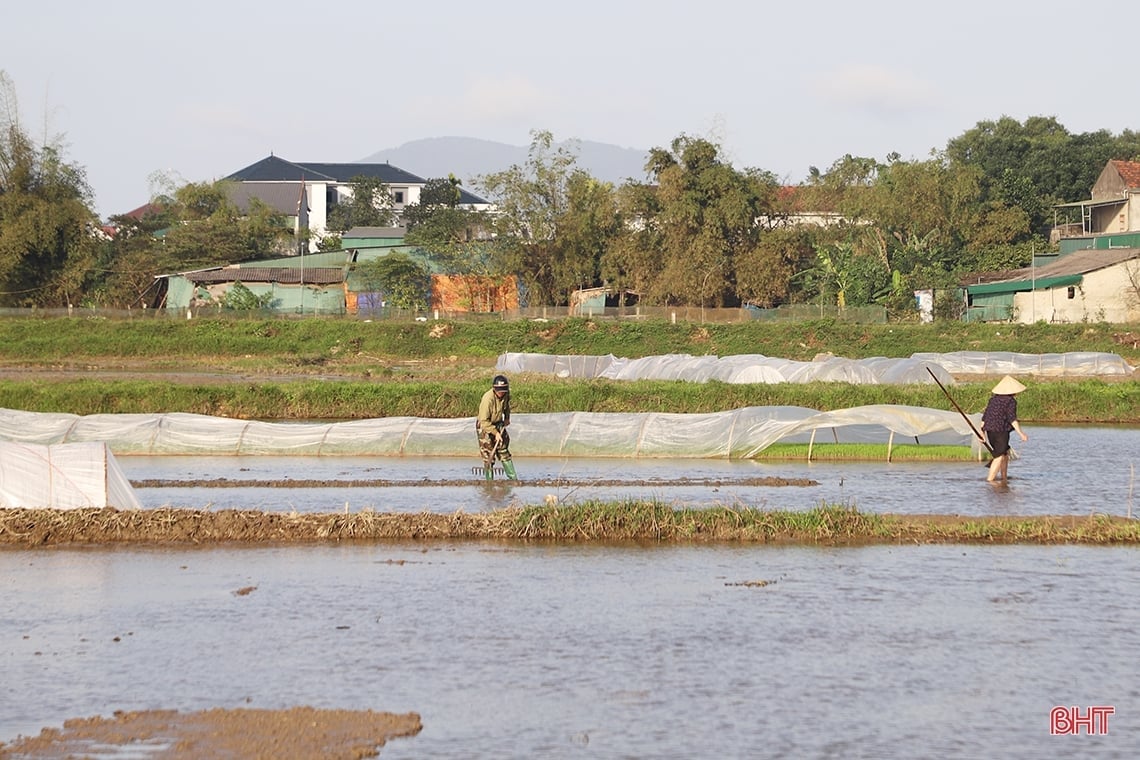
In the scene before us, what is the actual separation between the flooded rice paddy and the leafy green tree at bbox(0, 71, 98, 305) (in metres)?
42.2

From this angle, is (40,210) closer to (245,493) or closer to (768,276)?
(768,276)

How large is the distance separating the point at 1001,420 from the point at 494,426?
6492 millimetres

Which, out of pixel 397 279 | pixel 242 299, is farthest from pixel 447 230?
pixel 242 299

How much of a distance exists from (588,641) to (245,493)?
8.04 m

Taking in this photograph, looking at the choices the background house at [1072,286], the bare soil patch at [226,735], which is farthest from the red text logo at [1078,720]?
the background house at [1072,286]

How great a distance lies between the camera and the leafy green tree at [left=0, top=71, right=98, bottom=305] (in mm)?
50250

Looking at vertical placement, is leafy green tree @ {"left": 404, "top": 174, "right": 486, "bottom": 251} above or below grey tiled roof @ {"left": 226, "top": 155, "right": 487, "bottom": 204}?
below

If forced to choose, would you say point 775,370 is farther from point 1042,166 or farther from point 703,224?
point 1042,166

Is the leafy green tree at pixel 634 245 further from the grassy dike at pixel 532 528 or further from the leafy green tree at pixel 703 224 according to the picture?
the grassy dike at pixel 532 528

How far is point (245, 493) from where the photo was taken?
15.7m

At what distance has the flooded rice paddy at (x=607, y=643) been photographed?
709 cm

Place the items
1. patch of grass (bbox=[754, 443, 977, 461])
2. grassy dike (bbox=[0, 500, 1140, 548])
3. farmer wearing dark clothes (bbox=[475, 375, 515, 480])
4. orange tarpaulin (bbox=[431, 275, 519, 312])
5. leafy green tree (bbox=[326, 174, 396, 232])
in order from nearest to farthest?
grassy dike (bbox=[0, 500, 1140, 548]) → farmer wearing dark clothes (bbox=[475, 375, 515, 480]) → patch of grass (bbox=[754, 443, 977, 461]) → orange tarpaulin (bbox=[431, 275, 519, 312]) → leafy green tree (bbox=[326, 174, 396, 232])

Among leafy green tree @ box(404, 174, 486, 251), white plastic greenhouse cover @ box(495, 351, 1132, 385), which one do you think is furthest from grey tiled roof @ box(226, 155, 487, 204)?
white plastic greenhouse cover @ box(495, 351, 1132, 385)

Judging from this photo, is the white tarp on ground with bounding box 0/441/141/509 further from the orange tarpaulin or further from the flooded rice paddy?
the orange tarpaulin
